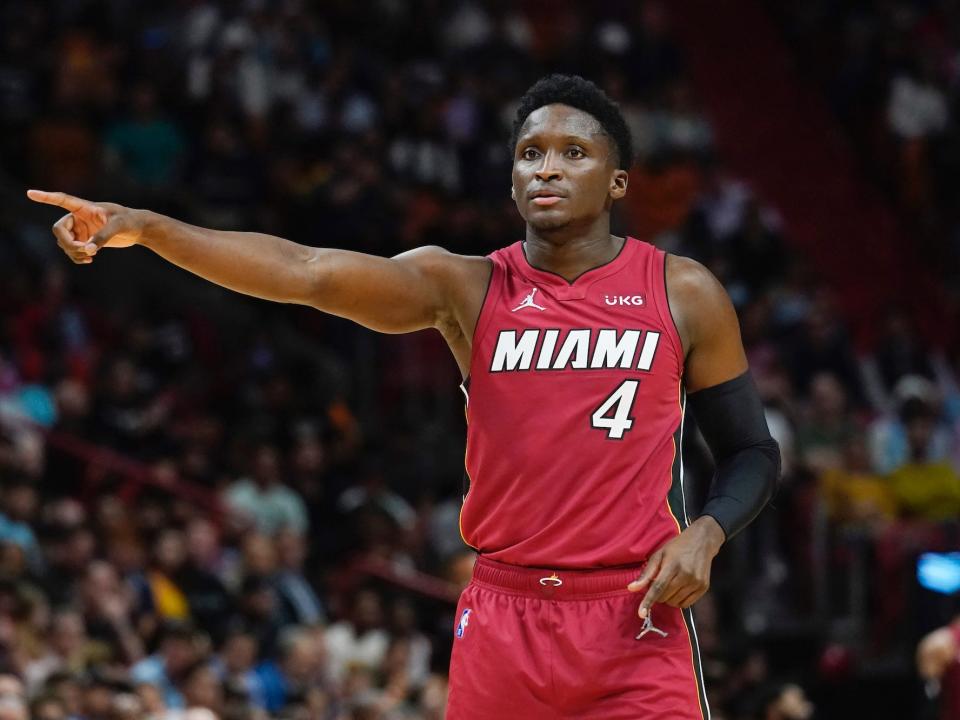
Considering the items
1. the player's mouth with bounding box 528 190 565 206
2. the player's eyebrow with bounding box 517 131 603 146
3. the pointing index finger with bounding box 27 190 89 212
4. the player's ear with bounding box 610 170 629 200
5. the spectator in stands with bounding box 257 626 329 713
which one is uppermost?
the player's eyebrow with bounding box 517 131 603 146

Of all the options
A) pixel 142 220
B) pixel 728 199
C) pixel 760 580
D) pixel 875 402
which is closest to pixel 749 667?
pixel 760 580

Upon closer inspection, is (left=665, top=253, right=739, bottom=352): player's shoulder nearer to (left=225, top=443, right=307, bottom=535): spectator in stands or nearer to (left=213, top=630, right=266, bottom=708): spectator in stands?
(left=213, top=630, right=266, bottom=708): spectator in stands

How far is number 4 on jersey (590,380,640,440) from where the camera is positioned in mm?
4777

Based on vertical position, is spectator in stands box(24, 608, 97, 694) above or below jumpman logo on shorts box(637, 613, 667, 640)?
below

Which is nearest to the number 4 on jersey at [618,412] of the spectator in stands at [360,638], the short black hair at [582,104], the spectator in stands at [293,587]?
the short black hair at [582,104]

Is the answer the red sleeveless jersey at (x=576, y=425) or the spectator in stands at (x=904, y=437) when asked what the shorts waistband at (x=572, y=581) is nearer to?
the red sleeveless jersey at (x=576, y=425)

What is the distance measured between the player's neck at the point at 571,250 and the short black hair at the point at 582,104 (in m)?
0.24

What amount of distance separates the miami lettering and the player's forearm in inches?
25.3

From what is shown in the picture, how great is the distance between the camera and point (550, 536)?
15.7ft

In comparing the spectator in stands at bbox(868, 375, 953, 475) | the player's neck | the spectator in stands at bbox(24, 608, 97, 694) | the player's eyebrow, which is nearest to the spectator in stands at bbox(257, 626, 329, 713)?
the spectator in stands at bbox(24, 608, 97, 694)

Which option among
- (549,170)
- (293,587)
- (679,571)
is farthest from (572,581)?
(293,587)

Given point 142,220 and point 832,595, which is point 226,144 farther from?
point 142,220

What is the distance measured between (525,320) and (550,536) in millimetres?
629

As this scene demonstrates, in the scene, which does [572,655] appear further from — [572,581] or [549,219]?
[549,219]
